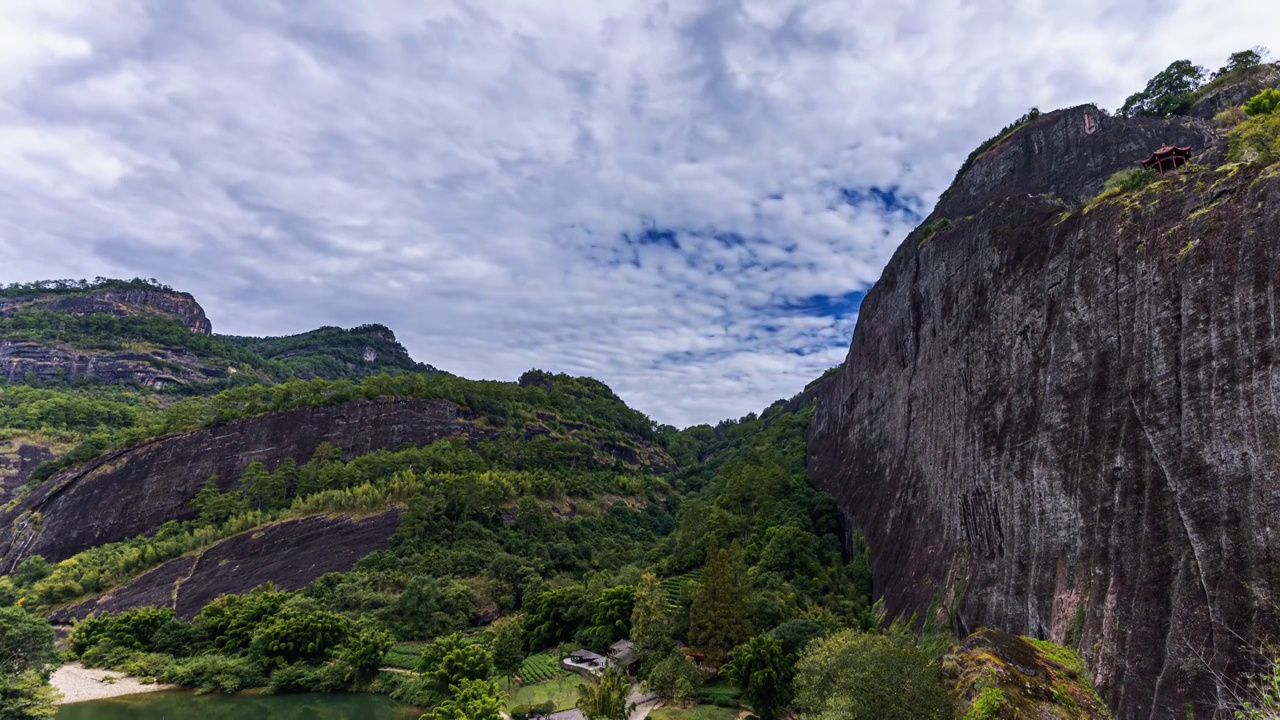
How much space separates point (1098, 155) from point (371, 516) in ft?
222

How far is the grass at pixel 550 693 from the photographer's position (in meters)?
32.0

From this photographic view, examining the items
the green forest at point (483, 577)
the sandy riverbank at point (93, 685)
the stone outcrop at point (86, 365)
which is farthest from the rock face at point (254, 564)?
the stone outcrop at point (86, 365)

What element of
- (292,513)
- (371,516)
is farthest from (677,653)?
(292,513)

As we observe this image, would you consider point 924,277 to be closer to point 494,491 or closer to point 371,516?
point 494,491

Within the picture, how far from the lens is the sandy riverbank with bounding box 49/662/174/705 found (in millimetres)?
33625

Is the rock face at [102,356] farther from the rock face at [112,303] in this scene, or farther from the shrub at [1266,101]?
the shrub at [1266,101]

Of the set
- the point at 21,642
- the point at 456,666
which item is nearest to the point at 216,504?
the point at 21,642

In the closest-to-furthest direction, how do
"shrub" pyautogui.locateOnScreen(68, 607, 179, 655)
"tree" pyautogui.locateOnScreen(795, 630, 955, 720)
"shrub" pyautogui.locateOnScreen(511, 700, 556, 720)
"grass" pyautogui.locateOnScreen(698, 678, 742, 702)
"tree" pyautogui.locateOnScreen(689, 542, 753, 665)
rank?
"tree" pyautogui.locateOnScreen(795, 630, 955, 720)
"grass" pyautogui.locateOnScreen(698, 678, 742, 702)
"shrub" pyautogui.locateOnScreen(511, 700, 556, 720)
"tree" pyautogui.locateOnScreen(689, 542, 753, 665)
"shrub" pyautogui.locateOnScreen(68, 607, 179, 655)

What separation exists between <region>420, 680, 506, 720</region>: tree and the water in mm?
7540

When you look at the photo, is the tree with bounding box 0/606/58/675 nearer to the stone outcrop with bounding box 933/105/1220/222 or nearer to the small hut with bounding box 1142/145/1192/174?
the small hut with bounding box 1142/145/1192/174

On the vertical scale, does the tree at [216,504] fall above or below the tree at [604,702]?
above

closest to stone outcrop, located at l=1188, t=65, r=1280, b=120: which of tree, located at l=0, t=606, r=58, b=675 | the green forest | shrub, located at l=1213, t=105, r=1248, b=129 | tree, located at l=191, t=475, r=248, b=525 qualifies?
shrub, located at l=1213, t=105, r=1248, b=129

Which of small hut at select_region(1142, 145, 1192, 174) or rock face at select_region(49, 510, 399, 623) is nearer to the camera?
small hut at select_region(1142, 145, 1192, 174)

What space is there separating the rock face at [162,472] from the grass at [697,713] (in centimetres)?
5416
